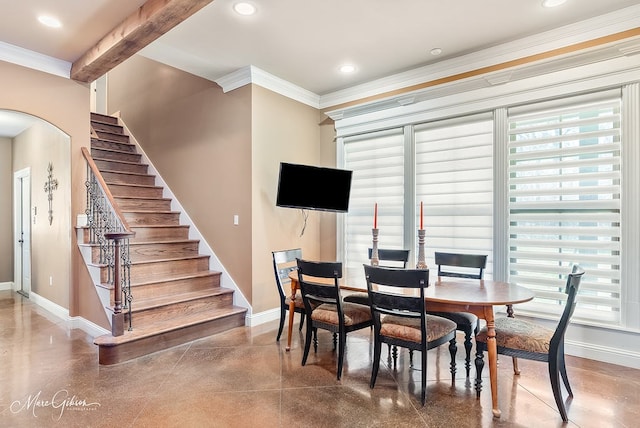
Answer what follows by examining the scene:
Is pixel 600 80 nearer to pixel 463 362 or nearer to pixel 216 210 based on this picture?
pixel 463 362

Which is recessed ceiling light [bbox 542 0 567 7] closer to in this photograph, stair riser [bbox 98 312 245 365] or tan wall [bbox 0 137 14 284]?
stair riser [bbox 98 312 245 365]

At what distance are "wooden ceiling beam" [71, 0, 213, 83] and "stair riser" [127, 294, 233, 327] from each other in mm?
2454

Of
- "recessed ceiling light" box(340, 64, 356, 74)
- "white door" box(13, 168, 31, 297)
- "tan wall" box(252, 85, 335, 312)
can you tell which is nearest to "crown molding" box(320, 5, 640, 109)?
"recessed ceiling light" box(340, 64, 356, 74)

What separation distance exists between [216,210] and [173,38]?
2.03m

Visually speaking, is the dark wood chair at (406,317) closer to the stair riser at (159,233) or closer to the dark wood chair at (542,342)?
the dark wood chair at (542,342)

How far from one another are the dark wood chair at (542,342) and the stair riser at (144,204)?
4524mm

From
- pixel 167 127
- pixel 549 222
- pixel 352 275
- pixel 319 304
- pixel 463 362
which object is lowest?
pixel 463 362

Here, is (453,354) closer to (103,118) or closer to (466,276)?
(466,276)

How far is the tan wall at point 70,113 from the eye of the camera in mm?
3562

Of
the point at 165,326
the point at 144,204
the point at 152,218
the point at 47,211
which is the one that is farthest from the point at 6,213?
the point at 165,326

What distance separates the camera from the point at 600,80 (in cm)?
308

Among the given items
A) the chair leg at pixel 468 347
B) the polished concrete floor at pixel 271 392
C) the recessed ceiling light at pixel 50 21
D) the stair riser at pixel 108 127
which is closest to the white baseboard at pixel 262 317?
the polished concrete floor at pixel 271 392

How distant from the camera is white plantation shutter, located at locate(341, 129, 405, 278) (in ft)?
14.5

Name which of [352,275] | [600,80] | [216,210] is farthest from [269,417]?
[600,80]
